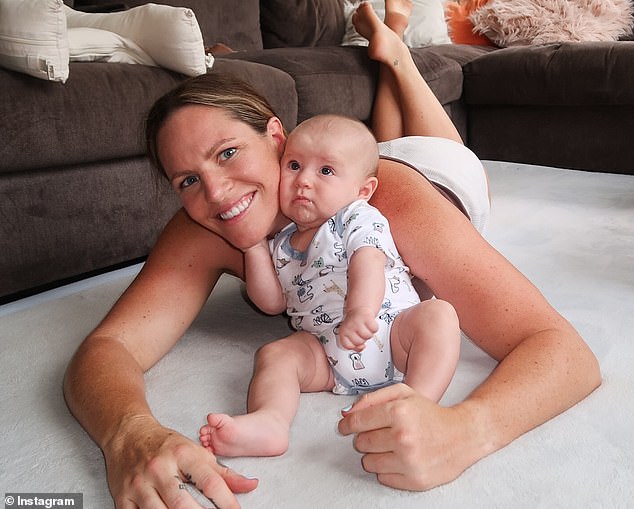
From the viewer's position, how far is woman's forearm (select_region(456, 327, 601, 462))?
2.87 ft

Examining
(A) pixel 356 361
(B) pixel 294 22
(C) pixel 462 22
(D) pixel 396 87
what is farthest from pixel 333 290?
(C) pixel 462 22

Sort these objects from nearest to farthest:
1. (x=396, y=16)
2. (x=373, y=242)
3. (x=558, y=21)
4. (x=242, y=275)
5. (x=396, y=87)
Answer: (x=373, y=242) < (x=242, y=275) < (x=396, y=87) < (x=396, y=16) < (x=558, y=21)

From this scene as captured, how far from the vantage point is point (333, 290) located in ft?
3.48

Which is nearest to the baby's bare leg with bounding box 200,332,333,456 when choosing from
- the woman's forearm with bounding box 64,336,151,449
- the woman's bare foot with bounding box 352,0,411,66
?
the woman's forearm with bounding box 64,336,151,449

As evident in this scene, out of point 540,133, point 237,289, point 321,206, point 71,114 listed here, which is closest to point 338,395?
point 321,206

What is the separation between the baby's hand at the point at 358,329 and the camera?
0.88 metres

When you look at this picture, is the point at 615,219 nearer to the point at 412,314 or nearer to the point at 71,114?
the point at 412,314

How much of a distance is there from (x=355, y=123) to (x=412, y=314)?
0.31m

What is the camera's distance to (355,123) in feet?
3.65

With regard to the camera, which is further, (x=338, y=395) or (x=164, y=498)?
(x=338, y=395)

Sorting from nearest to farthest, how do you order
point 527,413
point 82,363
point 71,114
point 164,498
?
point 164,498 → point 527,413 → point 82,363 → point 71,114

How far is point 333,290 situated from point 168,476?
0.38m

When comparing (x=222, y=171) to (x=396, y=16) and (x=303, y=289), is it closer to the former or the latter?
(x=303, y=289)

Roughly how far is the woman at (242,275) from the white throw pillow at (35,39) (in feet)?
1.69
